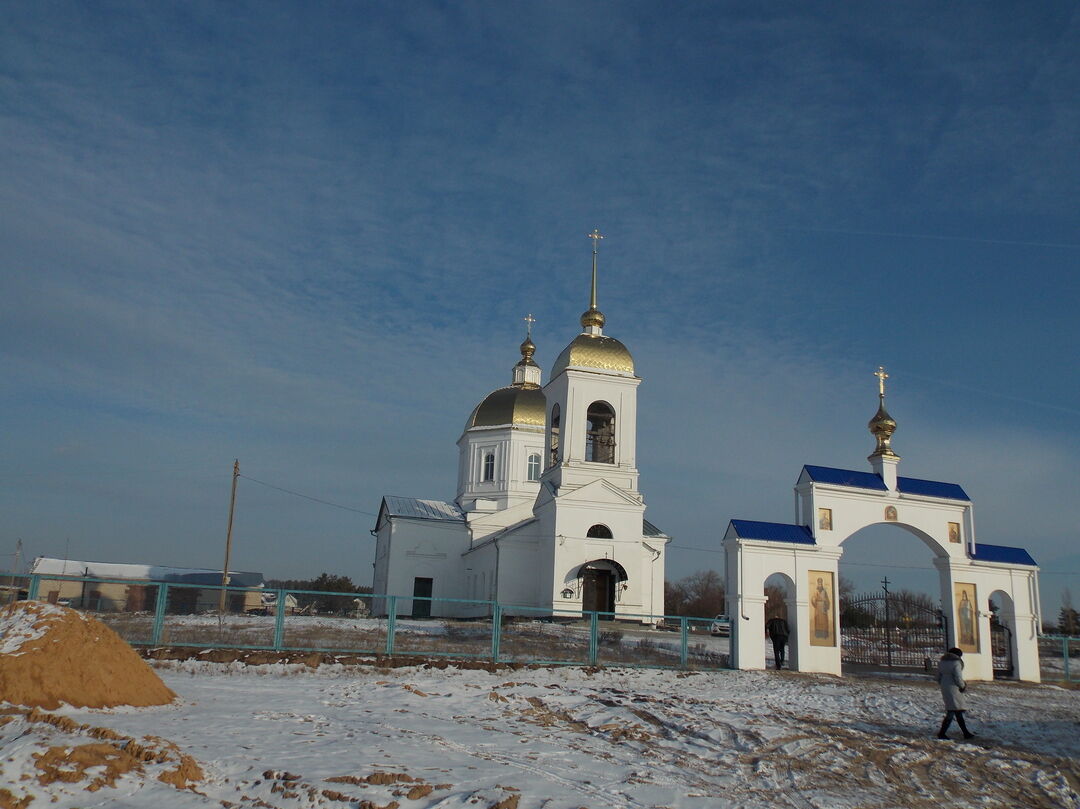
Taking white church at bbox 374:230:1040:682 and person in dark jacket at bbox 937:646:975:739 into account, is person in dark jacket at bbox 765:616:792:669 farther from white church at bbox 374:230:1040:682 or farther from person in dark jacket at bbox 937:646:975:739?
person in dark jacket at bbox 937:646:975:739

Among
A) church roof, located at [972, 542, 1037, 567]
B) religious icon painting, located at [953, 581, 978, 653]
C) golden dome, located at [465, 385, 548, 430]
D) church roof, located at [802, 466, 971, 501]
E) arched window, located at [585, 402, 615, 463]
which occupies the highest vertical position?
golden dome, located at [465, 385, 548, 430]

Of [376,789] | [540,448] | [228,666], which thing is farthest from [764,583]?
[540,448]

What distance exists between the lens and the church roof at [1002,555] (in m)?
20.2

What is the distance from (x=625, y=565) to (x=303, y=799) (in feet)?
75.2

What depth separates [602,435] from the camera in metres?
30.1

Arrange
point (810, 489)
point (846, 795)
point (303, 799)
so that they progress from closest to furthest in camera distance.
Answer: point (303, 799), point (846, 795), point (810, 489)

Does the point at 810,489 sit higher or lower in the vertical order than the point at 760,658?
higher

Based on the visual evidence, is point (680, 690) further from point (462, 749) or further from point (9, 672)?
point (9, 672)

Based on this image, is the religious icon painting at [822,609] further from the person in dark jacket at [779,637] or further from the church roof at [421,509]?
the church roof at [421,509]

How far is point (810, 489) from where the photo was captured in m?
18.8

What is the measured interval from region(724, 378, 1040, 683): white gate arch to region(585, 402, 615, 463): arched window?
1075 cm

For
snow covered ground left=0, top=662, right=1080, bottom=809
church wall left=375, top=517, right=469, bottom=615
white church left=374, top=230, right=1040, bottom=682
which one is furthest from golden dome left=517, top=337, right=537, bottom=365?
snow covered ground left=0, top=662, right=1080, bottom=809

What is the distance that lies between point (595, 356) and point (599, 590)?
769 centimetres

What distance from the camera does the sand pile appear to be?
8.52 meters
